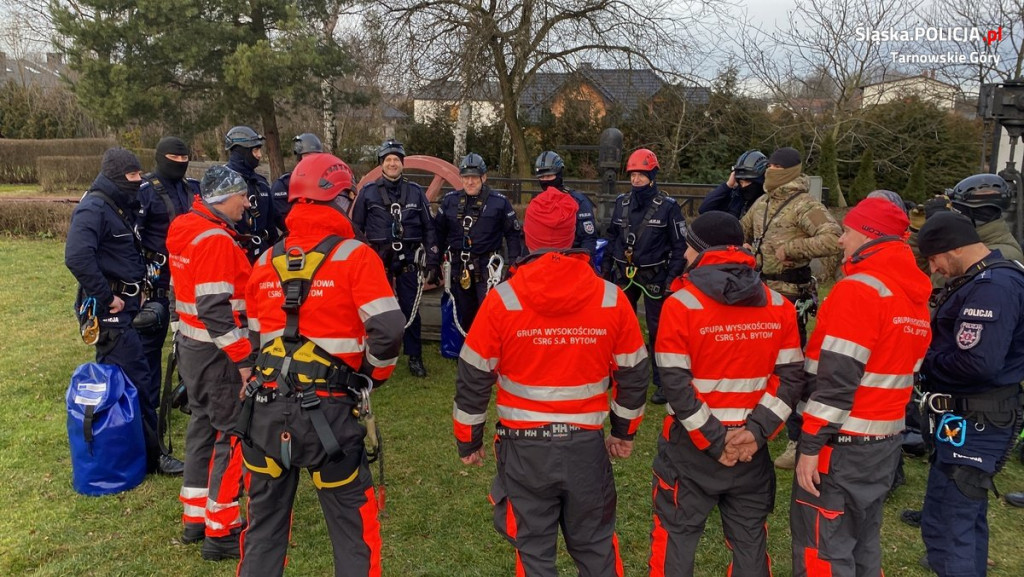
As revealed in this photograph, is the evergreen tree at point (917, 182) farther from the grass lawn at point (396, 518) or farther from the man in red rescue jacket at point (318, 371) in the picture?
the man in red rescue jacket at point (318, 371)

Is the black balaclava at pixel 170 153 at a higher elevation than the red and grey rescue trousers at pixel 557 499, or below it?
higher

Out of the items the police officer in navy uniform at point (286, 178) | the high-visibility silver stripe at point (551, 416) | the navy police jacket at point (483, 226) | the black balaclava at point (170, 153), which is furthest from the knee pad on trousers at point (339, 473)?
the police officer in navy uniform at point (286, 178)

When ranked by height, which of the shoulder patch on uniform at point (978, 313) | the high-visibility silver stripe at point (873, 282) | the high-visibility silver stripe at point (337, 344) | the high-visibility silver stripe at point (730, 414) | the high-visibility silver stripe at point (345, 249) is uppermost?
the high-visibility silver stripe at point (345, 249)

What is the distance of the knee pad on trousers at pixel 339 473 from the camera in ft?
9.88

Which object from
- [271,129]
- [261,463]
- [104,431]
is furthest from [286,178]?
[271,129]

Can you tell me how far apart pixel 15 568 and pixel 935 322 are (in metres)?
5.27

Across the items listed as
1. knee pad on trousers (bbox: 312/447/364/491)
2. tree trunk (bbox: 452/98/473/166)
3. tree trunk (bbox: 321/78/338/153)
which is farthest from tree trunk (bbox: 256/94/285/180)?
knee pad on trousers (bbox: 312/447/364/491)

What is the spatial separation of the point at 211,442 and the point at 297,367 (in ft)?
4.79

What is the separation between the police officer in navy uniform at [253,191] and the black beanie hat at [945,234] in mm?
4690

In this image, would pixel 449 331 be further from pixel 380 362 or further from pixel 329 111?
pixel 329 111

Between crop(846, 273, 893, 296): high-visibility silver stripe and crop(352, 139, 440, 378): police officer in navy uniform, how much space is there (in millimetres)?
4597

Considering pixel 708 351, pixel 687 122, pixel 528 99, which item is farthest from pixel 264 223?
pixel 528 99

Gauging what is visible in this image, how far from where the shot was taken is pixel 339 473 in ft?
9.92

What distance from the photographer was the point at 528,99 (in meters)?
23.1
